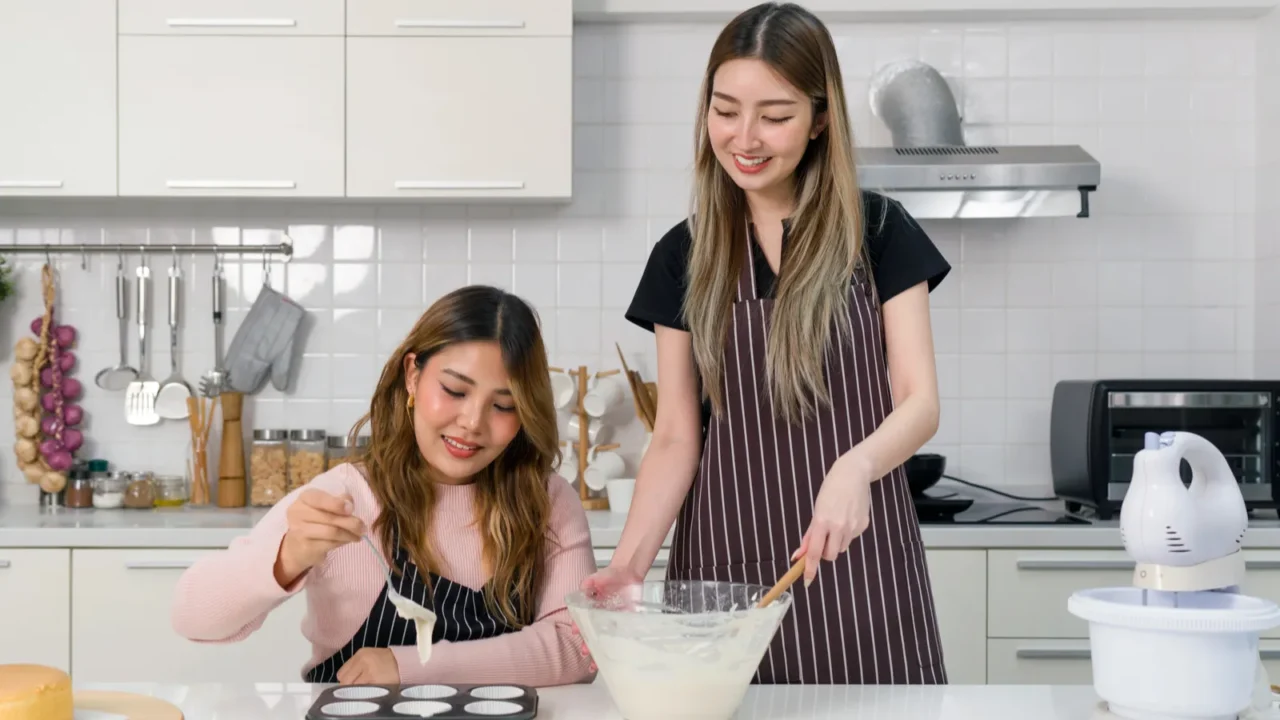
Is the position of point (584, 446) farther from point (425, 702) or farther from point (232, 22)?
point (425, 702)

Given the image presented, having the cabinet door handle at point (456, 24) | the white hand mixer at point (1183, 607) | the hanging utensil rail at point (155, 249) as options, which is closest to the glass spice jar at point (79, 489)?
the hanging utensil rail at point (155, 249)

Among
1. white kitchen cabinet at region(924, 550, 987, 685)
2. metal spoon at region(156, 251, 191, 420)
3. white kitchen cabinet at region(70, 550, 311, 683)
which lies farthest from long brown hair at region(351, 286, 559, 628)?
metal spoon at region(156, 251, 191, 420)

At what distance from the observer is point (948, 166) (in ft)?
9.32

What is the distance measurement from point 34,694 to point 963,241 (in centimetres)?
263

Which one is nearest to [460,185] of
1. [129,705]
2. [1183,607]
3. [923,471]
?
[923,471]

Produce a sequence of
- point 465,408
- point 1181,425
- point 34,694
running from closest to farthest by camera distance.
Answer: point 34,694
point 465,408
point 1181,425

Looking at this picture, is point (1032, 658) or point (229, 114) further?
point (229, 114)

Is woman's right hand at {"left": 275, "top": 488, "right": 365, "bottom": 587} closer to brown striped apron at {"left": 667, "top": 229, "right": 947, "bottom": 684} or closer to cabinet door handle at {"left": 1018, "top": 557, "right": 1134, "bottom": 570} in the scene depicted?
brown striped apron at {"left": 667, "top": 229, "right": 947, "bottom": 684}

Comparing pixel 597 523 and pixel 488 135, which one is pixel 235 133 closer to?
pixel 488 135

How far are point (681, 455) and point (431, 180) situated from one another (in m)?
1.37

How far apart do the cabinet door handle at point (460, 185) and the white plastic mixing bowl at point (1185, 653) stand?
1992 mm

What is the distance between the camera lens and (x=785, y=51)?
1625 millimetres

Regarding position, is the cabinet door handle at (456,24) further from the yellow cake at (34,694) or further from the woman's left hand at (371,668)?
the yellow cake at (34,694)

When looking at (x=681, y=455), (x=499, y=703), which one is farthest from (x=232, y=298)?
(x=499, y=703)
